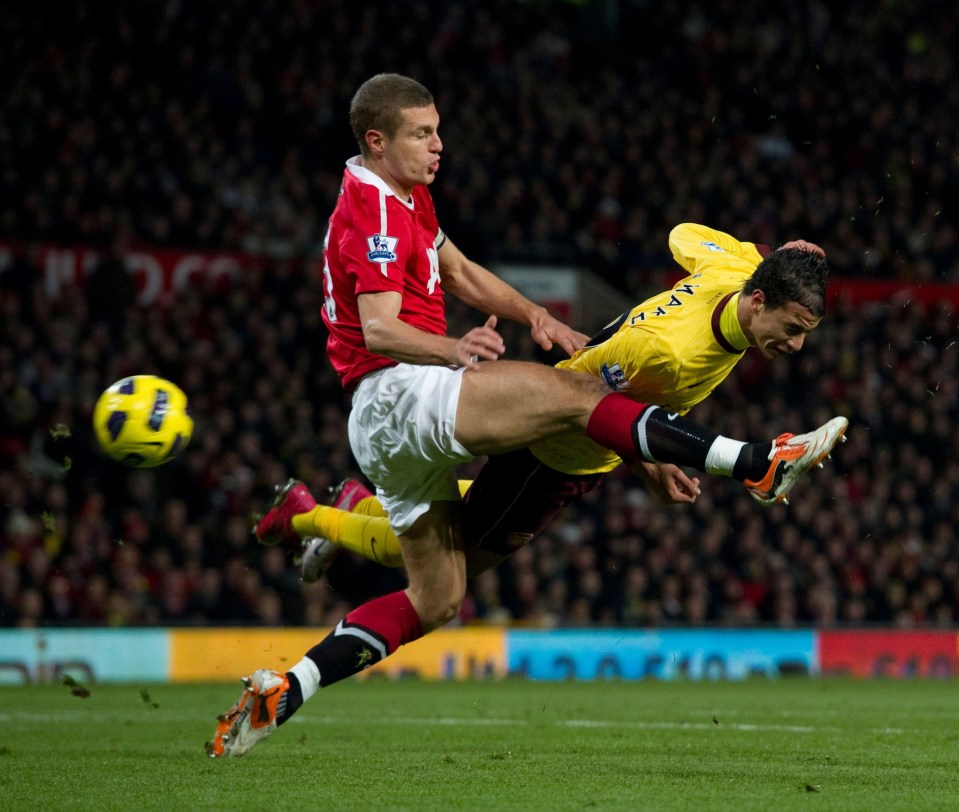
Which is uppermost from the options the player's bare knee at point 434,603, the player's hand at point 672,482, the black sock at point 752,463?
the black sock at point 752,463

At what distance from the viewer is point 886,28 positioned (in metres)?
20.5

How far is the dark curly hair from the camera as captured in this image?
17.1 feet

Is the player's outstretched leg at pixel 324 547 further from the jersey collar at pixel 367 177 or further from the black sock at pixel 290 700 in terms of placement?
the jersey collar at pixel 367 177

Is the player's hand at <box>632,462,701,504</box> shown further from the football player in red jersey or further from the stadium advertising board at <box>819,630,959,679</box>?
the stadium advertising board at <box>819,630,959,679</box>

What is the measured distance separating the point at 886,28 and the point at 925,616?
32.2 ft

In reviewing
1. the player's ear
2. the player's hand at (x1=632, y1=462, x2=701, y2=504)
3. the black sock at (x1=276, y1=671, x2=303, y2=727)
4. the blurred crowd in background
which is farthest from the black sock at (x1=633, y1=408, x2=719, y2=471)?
the blurred crowd in background

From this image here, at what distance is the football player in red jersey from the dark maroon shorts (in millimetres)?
141

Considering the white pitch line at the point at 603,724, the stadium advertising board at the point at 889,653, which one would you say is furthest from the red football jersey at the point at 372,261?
the stadium advertising board at the point at 889,653

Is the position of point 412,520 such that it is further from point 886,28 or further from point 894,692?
point 886,28

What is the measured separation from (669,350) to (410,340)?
1.04 m

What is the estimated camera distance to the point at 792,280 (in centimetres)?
521

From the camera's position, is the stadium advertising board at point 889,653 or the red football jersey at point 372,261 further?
the stadium advertising board at point 889,653

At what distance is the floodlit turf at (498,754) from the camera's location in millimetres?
4594

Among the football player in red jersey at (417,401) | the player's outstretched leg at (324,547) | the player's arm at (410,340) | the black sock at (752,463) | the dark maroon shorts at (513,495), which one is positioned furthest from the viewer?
the player's outstretched leg at (324,547)
